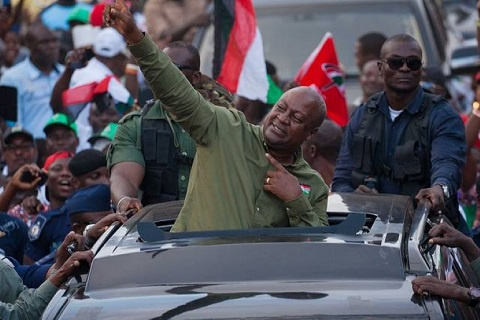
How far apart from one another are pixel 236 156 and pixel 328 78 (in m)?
4.97

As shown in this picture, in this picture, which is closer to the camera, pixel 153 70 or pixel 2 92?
pixel 153 70

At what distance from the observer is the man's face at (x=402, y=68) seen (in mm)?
7586

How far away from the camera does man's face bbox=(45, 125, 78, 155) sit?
10.7 metres

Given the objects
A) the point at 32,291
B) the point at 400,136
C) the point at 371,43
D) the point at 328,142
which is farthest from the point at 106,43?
the point at 32,291

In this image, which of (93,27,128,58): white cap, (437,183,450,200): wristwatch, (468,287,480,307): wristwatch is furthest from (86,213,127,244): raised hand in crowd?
(93,27,128,58): white cap


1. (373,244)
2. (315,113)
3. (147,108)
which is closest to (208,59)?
(147,108)

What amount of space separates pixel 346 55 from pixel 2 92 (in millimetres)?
3099

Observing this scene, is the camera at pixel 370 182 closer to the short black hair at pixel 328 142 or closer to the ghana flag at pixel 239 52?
the short black hair at pixel 328 142

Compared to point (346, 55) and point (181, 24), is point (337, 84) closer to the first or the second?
point (346, 55)

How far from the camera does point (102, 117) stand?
437 inches

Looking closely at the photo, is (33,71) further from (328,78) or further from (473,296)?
(473,296)

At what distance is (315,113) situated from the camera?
5746 mm

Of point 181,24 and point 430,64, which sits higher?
point 181,24

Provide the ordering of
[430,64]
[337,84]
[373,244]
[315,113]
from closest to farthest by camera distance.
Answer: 1. [373,244]
2. [315,113]
3. [337,84]
4. [430,64]
